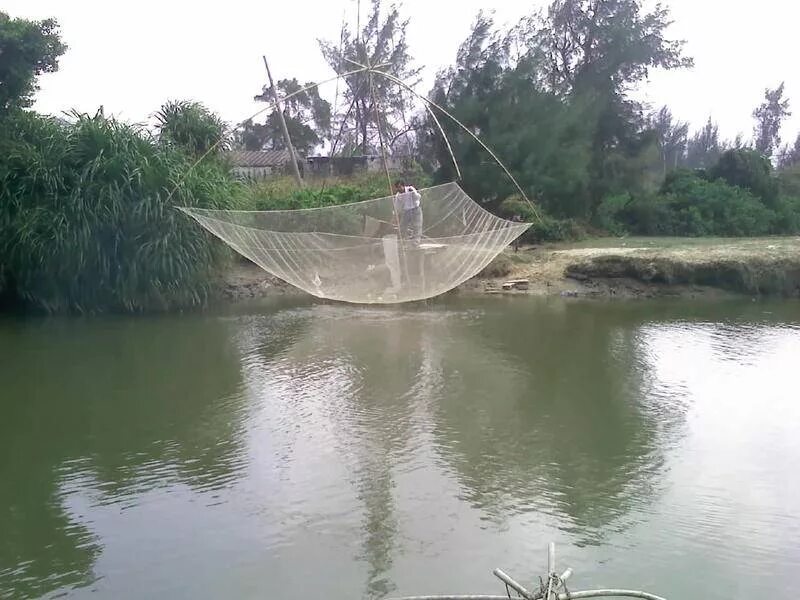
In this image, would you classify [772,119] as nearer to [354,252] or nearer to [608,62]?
[608,62]

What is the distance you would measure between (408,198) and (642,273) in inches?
142

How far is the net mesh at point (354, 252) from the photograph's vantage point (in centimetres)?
677

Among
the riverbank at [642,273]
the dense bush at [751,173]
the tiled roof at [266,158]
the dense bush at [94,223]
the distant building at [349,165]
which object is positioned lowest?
the riverbank at [642,273]

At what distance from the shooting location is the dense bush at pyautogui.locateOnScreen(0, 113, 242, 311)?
7.90 m

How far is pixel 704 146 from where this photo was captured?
33.5 meters

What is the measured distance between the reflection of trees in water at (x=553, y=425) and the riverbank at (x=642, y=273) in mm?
2438

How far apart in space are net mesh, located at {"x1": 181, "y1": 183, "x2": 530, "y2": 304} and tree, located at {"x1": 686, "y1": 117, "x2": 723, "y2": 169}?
26570 mm

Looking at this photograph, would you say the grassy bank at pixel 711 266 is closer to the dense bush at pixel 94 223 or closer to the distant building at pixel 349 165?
the dense bush at pixel 94 223

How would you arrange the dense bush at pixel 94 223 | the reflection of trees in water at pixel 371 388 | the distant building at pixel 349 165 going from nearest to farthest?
the reflection of trees in water at pixel 371 388 < the dense bush at pixel 94 223 < the distant building at pixel 349 165

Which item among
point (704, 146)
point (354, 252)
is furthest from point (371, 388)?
point (704, 146)

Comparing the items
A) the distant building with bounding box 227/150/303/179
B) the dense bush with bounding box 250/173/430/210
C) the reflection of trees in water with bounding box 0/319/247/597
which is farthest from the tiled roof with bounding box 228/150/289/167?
the reflection of trees in water with bounding box 0/319/247/597

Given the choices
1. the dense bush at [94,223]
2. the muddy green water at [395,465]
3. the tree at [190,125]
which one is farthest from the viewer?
the tree at [190,125]

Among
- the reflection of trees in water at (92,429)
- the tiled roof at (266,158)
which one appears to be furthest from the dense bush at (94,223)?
the tiled roof at (266,158)

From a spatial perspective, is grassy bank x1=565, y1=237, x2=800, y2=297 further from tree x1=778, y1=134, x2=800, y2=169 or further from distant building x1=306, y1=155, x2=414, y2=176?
tree x1=778, y1=134, x2=800, y2=169
